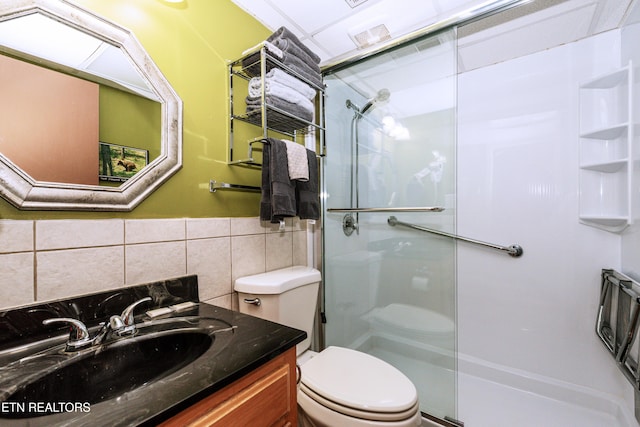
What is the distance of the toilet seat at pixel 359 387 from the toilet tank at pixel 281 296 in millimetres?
192

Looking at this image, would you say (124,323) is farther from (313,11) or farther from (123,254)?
(313,11)

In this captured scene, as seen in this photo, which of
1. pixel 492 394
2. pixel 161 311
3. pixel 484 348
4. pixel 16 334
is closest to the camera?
pixel 16 334

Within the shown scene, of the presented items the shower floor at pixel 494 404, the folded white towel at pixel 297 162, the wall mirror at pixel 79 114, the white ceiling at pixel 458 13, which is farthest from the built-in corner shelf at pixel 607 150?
the wall mirror at pixel 79 114

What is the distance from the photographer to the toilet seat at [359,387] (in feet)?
2.96

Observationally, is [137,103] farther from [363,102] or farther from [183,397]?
Answer: [363,102]

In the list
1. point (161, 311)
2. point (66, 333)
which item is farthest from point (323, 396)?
point (66, 333)

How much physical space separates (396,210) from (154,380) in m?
1.28

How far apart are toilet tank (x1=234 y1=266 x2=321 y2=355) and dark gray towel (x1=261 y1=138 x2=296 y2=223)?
0.27 m

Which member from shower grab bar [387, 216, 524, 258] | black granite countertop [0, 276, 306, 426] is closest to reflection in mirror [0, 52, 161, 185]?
black granite countertop [0, 276, 306, 426]

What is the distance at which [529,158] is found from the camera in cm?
165

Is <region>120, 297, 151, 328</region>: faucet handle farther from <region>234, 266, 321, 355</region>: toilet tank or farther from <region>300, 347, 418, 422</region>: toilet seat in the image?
<region>300, 347, 418, 422</region>: toilet seat

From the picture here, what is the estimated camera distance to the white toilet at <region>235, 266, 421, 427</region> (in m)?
0.91

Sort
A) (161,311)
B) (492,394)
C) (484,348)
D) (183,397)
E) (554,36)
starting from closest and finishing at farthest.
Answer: (183,397) < (161,311) < (554,36) < (492,394) < (484,348)

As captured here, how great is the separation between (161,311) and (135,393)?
17.5 inches
